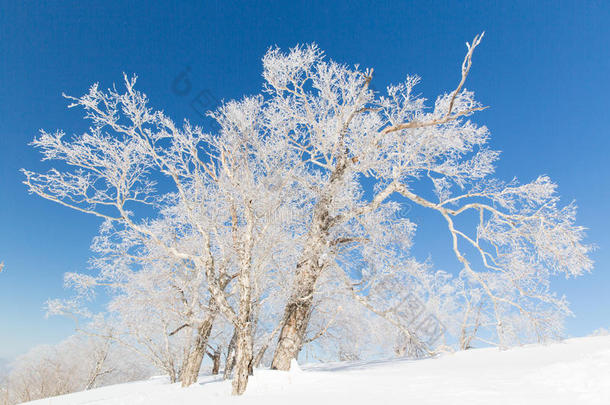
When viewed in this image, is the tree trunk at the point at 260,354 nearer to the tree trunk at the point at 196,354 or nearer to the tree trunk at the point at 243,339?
the tree trunk at the point at 196,354

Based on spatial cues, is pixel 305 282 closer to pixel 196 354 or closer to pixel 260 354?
pixel 260 354

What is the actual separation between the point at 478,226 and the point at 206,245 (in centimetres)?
663

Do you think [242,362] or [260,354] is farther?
[260,354]

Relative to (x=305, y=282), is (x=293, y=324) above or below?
below

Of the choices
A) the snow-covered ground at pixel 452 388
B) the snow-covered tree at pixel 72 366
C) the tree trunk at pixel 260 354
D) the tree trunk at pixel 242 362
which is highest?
the snow-covered tree at pixel 72 366

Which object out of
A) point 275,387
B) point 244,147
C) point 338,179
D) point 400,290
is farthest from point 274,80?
point 275,387

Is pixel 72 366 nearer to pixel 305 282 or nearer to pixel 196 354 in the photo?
pixel 196 354

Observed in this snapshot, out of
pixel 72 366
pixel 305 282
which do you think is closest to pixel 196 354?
pixel 305 282

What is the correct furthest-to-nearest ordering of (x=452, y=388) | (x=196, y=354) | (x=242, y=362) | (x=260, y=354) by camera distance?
(x=260, y=354)
(x=196, y=354)
(x=242, y=362)
(x=452, y=388)

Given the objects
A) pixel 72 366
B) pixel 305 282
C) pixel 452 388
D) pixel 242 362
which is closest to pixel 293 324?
pixel 305 282

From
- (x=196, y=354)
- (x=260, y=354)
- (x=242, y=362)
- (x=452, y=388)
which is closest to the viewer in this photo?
(x=452, y=388)

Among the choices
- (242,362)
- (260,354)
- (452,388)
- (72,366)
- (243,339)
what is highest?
(72,366)

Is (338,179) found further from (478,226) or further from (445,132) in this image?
(478,226)

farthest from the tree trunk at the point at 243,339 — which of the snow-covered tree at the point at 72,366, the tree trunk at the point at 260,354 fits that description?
the snow-covered tree at the point at 72,366
